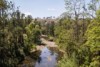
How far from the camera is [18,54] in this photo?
52.6 m

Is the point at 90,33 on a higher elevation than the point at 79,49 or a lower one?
higher

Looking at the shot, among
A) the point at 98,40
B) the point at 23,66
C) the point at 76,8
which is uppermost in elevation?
the point at 76,8

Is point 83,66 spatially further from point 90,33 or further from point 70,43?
point 70,43

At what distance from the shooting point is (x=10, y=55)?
4775 cm

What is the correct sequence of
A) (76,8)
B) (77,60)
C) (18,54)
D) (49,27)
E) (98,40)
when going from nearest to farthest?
(98,40) → (77,60) → (76,8) → (18,54) → (49,27)

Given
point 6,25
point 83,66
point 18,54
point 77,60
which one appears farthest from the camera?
point 6,25

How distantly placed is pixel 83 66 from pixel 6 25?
30615mm

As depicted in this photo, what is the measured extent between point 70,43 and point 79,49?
29.1 ft

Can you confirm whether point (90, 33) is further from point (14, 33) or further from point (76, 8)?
point (14, 33)

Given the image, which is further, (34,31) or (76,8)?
(34,31)

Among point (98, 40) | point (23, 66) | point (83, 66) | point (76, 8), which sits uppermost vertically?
point (76, 8)

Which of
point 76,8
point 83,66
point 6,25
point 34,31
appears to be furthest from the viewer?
point 34,31

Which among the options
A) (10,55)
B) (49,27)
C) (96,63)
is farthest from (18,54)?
(49,27)

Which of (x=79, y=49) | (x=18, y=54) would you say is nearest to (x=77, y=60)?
(x=79, y=49)
